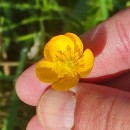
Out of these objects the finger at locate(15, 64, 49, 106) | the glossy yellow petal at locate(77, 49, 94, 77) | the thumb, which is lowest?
the finger at locate(15, 64, 49, 106)

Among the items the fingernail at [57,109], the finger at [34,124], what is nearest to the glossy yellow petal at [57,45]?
the fingernail at [57,109]

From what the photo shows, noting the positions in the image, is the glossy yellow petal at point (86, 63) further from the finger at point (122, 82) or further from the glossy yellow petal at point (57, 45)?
the finger at point (122, 82)

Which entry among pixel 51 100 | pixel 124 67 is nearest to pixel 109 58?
pixel 124 67

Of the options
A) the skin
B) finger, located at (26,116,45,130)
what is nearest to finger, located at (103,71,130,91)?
the skin

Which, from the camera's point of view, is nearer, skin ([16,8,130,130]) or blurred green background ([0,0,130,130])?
skin ([16,8,130,130])

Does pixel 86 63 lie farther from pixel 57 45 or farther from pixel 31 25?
pixel 31 25

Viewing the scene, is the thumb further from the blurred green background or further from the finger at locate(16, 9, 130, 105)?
the blurred green background

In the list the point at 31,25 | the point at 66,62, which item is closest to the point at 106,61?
the point at 66,62
